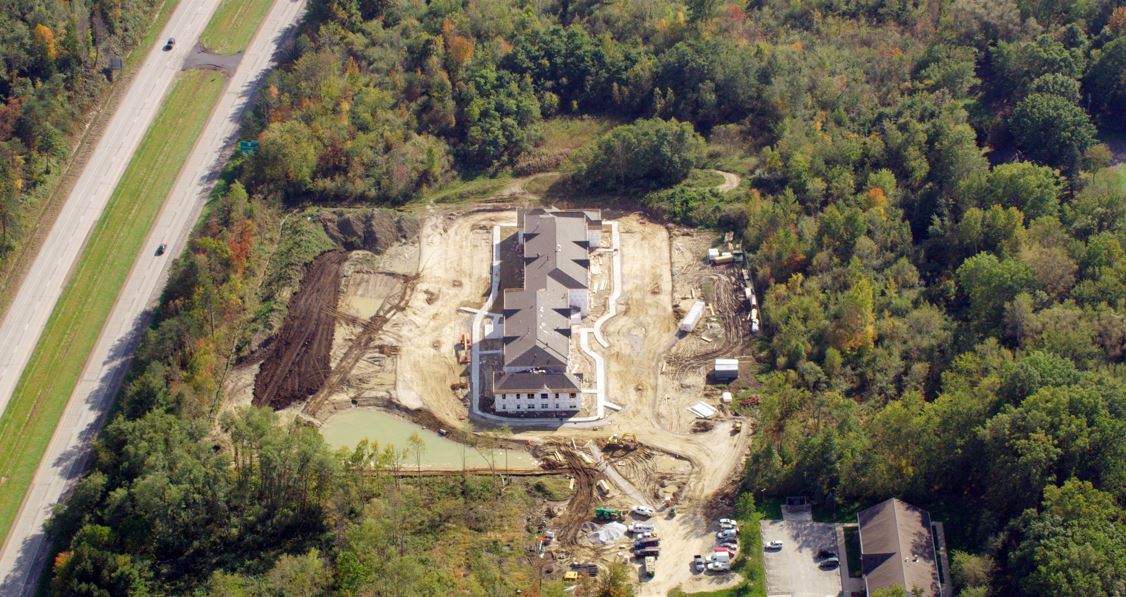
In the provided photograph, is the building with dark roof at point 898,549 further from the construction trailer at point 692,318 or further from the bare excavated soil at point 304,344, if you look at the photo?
the bare excavated soil at point 304,344

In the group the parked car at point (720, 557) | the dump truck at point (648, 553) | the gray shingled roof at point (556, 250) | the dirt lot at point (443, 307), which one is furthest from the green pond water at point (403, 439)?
the gray shingled roof at point (556, 250)

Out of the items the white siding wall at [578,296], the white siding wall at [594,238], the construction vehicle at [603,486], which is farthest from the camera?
the white siding wall at [594,238]

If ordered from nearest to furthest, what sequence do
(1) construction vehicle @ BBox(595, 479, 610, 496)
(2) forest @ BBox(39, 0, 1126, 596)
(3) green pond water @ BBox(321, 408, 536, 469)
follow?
(2) forest @ BBox(39, 0, 1126, 596), (1) construction vehicle @ BBox(595, 479, 610, 496), (3) green pond water @ BBox(321, 408, 536, 469)

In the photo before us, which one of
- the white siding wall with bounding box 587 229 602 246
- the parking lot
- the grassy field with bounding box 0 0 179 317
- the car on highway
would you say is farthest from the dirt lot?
the grassy field with bounding box 0 0 179 317

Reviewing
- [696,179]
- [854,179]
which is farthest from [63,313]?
[854,179]

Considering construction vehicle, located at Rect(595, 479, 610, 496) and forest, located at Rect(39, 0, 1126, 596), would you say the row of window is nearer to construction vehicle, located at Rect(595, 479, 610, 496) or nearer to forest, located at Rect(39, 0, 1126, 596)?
construction vehicle, located at Rect(595, 479, 610, 496)

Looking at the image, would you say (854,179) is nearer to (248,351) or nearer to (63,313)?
(248,351)

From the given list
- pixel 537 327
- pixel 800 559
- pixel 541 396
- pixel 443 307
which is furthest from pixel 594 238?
pixel 800 559
